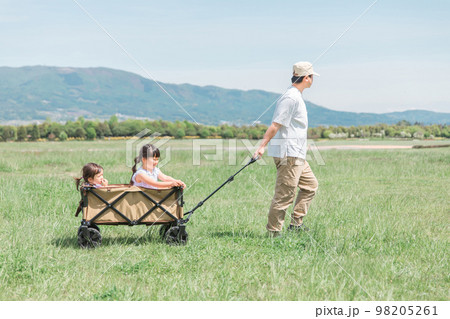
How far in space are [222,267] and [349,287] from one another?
4.11 feet

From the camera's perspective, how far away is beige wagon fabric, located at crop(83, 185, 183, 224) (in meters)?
5.33

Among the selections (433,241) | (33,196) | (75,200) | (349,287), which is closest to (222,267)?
(349,287)

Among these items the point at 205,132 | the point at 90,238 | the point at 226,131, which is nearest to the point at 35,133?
the point at 205,132

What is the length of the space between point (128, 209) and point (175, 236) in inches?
24.5

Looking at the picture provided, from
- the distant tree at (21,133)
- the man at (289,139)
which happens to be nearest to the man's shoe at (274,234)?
the man at (289,139)

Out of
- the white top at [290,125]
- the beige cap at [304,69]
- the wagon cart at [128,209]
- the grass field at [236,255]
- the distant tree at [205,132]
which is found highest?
the beige cap at [304,69]

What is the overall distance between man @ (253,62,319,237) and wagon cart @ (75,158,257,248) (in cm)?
57

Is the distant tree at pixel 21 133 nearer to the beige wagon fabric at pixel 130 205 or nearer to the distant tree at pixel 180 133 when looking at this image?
the distant tree at pixel 180 133

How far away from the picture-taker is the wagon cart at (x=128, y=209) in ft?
17.5

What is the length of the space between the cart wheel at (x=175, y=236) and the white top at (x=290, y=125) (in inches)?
57.3

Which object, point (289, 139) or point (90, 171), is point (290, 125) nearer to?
point (289, 139)

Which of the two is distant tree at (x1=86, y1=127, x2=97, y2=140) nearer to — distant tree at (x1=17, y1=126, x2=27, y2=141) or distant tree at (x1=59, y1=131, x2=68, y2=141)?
distant tree at (x1=59, y1=131, x2=68, y2=141)
